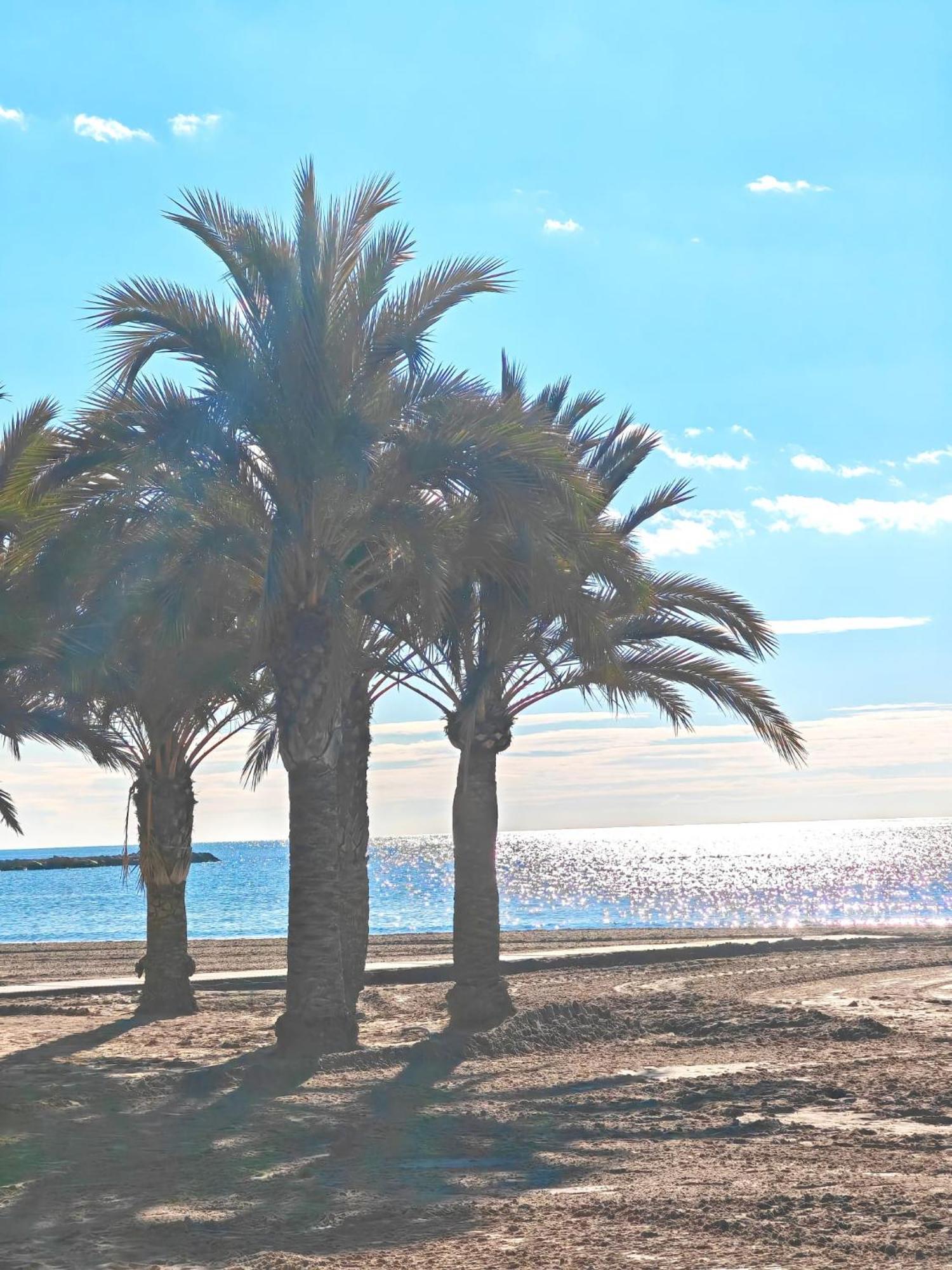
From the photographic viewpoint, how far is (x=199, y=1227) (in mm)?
7621

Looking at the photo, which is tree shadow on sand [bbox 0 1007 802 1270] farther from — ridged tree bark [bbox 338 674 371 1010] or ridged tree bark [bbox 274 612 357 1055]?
ridged tree bark [bbox 338 674 371 1010]

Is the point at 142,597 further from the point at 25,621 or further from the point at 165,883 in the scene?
the point at 165,883

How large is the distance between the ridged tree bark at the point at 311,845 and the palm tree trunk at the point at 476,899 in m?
2.81

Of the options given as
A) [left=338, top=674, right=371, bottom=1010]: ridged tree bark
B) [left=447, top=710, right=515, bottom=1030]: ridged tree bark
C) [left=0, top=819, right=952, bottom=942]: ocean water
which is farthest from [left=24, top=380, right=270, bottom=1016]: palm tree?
[left=0, top=819, right=952, bottom=942]: ocean water

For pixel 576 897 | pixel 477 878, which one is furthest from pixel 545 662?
pixel 576 897

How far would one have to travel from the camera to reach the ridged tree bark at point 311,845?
1514cm

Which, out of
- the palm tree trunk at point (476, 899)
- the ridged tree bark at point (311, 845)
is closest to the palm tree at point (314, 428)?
the ridged tree bark at point (311, 845)

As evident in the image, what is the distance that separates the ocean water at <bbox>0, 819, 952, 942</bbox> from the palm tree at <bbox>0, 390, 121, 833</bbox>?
1694cm

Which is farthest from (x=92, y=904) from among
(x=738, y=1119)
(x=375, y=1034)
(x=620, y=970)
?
(x=738, y=1119)

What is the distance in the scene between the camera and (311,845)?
50.5 feet

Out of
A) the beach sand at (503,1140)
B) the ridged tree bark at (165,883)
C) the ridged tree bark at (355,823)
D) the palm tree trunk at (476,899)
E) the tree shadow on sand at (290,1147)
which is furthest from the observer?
the ridged tree bark at (165,883)

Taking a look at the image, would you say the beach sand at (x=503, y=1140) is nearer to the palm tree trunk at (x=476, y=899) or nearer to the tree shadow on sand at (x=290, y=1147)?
the tree shadow on sand at (x=290, y=1147)

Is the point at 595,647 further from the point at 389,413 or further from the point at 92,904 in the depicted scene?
the point at 92,904

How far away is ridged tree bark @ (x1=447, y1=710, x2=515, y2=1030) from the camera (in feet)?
59.4
